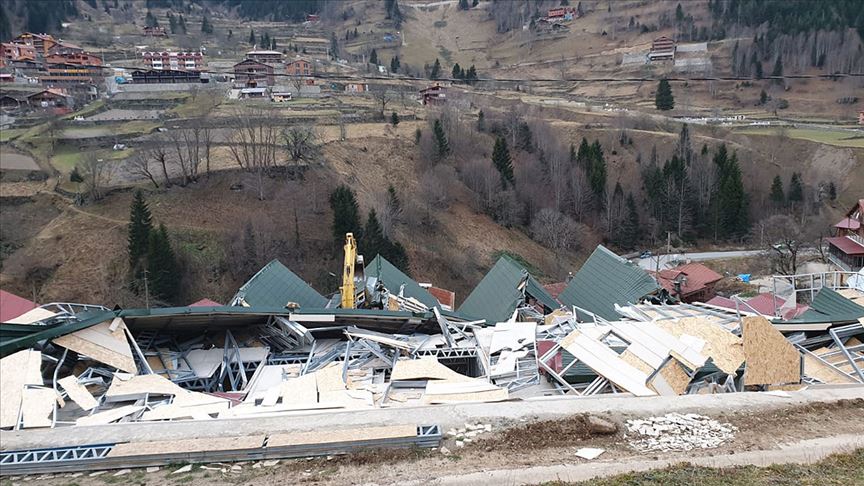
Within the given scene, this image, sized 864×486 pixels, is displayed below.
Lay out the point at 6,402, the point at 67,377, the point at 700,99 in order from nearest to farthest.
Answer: the point at 6,402 → the point at 67,377 → the point at 700,99

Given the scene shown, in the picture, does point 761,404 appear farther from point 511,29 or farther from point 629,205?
point 511,29

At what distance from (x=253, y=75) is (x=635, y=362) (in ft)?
163

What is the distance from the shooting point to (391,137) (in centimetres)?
4388

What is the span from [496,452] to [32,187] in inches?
1316

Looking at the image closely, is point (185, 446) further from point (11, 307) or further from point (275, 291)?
point (11, 307)

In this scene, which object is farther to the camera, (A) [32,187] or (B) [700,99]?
(B) [700,99]

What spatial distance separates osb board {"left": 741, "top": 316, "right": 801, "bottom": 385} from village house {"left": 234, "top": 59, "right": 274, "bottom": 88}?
49.5 meters

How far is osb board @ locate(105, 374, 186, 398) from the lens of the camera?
1173 centimetres

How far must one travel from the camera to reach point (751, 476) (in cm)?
848

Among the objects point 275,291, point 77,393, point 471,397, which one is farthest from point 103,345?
point 471,397

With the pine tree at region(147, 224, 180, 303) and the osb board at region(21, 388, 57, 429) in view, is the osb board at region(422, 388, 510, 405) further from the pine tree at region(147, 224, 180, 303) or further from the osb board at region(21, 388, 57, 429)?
the pine tree at region(147, 224, 180, 303)

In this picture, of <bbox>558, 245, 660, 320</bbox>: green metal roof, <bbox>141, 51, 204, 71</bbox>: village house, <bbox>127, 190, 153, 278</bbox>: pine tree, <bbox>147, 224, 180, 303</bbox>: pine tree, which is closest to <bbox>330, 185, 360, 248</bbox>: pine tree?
<bbox>147, 224, 180, 303</bbox>: pine tree

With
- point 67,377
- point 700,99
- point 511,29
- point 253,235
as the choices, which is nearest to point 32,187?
point 253,235

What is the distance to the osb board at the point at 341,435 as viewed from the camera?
9.64 metres
